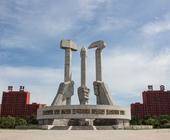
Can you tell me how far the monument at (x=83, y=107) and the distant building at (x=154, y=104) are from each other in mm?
56646

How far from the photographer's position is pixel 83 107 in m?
50.8

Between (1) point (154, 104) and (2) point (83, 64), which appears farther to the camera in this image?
(1) point (154, 104)

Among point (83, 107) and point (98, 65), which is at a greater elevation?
point (98, 65)

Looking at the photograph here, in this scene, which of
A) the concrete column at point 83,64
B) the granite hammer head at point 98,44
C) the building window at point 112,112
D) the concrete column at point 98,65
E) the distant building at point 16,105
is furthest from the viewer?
the distant building at point 16,105

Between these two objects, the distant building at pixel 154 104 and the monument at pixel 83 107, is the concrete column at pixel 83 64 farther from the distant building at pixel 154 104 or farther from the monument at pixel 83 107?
the distant building at pixel 154 104

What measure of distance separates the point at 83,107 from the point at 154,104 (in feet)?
225

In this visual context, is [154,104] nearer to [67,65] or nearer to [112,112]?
[67,65]

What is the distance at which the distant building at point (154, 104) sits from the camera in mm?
→ 111562

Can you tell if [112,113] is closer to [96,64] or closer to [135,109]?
[96,64]

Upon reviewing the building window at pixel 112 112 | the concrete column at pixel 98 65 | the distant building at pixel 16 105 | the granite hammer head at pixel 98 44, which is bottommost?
the building window at pixel 112 112

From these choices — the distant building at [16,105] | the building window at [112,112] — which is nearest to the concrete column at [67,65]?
the building window at [112,112]

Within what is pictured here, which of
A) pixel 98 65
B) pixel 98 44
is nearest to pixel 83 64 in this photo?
pixel 98 65

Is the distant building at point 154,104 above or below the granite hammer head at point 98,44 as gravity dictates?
below

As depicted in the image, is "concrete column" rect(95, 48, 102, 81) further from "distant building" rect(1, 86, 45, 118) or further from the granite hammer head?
"distant building" rect(1, 86, 45, 118)
